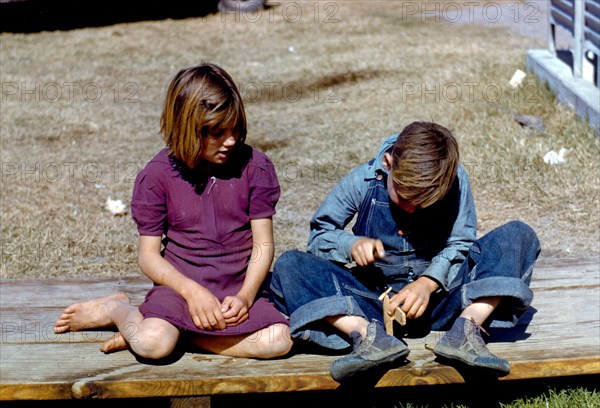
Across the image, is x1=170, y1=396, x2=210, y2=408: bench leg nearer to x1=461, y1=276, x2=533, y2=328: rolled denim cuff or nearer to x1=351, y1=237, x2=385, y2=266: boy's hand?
x1=351, y1=237, x2=385, y2=266: boy's hand

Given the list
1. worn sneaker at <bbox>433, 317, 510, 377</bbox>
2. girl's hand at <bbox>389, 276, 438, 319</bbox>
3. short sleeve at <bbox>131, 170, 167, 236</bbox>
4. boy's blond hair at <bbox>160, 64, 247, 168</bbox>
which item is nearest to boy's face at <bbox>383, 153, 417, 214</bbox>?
girl's hand at <bbox>389, 276, 438, 319</bbox>

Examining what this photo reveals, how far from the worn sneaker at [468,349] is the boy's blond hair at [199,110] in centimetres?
94

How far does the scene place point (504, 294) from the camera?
280 cm

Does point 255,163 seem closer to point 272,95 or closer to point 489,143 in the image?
point 489,143

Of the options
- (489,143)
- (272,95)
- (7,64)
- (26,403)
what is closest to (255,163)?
(26,403)

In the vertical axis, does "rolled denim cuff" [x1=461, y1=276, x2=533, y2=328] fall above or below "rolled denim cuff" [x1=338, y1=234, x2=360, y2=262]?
below

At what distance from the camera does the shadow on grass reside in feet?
39.5

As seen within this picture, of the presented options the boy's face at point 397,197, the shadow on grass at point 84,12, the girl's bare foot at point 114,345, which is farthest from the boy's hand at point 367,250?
the shadow on grass at point 84,12

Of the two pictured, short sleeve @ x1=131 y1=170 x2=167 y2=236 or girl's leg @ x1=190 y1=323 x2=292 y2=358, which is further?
short sleeve @ x1=131 y1=170 x2=167 y2=236

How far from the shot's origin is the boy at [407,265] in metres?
2.70

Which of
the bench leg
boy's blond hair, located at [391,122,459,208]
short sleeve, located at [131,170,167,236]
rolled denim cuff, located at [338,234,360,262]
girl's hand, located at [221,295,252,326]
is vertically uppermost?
boy's blond hair, located at [391,122,459,208]

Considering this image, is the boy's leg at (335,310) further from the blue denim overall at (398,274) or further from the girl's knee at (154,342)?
the girl's knee at (154,342)

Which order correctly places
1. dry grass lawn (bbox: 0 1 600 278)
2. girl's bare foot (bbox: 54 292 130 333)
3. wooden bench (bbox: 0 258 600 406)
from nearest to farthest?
wooden bench (bbox: 0 258 600 406) → girl's bare foot (bbox: 54 292 130 333) → dry grass lawn (bbox: 0 1 600 278)

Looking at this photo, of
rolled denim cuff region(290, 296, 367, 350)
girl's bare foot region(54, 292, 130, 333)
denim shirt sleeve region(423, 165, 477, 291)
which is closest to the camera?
rolled denim cuff region(290, 296, 367, 350)
